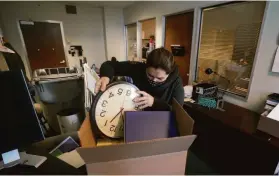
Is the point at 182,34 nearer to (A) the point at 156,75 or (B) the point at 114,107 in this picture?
(A) the point at 156,75

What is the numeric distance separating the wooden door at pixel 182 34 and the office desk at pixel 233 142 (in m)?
0.93

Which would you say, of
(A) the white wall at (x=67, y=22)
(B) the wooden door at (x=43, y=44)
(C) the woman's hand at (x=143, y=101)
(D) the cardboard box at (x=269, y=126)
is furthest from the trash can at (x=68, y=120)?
(A) the white wall at (x=67, y=22)

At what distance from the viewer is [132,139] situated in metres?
0.53

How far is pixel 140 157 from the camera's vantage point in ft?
1.31

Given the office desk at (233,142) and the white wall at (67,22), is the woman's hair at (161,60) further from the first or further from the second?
the white wall at (67,22)

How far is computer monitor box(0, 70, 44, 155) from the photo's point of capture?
54cm

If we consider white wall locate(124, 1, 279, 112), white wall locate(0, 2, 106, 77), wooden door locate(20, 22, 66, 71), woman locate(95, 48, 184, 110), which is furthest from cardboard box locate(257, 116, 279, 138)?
wooden door locate(20, 22, 66, 71)

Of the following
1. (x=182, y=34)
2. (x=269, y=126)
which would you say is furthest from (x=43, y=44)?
(x=269, y=126)

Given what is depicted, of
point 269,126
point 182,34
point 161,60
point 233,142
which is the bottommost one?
point 233,142

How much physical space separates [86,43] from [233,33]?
4.05m

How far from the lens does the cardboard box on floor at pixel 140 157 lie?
356mm

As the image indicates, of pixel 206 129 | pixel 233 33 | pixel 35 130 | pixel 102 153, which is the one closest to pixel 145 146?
pixel 102 153

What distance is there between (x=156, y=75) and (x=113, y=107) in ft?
1.21

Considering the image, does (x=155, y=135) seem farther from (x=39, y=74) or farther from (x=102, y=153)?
(x=39, y=74)
